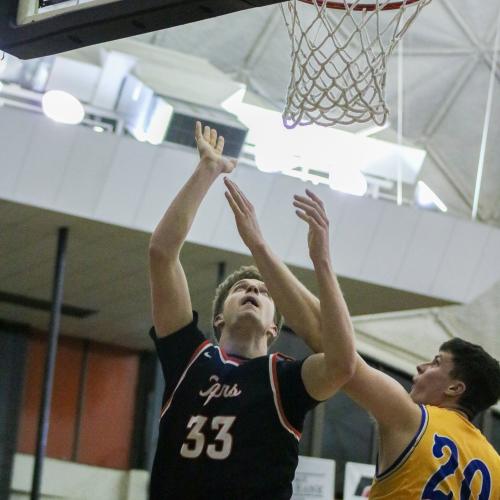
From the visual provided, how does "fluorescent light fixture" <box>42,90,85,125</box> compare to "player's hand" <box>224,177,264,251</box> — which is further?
"fluorescent light fixture" <box>42,90,85,125</box>

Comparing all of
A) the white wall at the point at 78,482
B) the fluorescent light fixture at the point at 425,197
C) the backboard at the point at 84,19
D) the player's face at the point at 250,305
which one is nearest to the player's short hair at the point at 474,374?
the player's face at the point at 250,305

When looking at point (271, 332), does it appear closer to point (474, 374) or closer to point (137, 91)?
point (474, 374)

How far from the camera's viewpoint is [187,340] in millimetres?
4676

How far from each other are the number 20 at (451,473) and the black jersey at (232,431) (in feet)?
2.36

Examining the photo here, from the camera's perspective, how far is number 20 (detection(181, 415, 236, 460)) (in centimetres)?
430

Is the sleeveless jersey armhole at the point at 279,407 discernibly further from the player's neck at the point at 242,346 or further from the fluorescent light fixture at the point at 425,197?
the fluorescent light fixture at the point at 425,197

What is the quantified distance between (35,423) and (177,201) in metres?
13.5

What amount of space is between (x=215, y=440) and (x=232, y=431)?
74mm

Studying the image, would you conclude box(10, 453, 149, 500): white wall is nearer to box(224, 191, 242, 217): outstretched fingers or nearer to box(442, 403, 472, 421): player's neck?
box(442, 403, 472, 421): player's neck

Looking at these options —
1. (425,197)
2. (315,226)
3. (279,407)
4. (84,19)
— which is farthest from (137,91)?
(279,407)

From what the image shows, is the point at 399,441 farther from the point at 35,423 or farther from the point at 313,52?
the point at 35,423

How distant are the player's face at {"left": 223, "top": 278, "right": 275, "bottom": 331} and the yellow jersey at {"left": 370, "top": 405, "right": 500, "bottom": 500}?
79 cm

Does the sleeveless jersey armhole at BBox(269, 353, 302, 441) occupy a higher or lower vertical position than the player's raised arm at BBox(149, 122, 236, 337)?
lower

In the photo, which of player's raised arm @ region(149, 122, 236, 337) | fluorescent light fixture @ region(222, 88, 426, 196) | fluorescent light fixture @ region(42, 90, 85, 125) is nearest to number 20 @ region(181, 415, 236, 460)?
player's raised arm @ region(149, 122, 236, 337)
